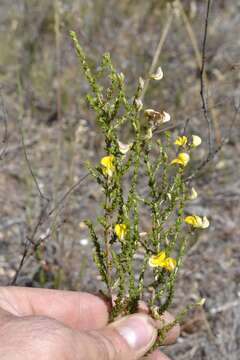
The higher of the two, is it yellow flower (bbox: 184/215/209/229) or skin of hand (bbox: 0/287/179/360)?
yellow flower (bbox: 184/215/209/229)

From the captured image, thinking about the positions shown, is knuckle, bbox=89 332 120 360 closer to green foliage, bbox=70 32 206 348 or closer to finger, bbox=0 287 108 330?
green foliage, bbox=70 32 206 348

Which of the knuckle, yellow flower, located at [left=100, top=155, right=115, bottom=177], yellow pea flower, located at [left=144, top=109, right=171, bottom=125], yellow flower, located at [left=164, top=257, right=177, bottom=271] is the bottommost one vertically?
the knuckle

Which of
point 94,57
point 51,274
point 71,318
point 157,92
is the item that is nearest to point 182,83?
point 157,92

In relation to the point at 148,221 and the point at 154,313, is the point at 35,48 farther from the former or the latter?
the point at 154,313

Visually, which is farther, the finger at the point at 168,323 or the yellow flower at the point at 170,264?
the finger at the point at 168,323

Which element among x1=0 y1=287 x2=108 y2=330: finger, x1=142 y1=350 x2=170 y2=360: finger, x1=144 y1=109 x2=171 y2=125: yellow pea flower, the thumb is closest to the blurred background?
x1=0 y1=287 x2=108 y2=330: finger

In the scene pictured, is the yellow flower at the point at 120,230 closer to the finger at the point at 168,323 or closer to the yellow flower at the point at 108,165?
the yellow flower at the point at 108,165

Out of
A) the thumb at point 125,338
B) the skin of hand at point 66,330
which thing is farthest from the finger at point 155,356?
the thumb at point 125,338
